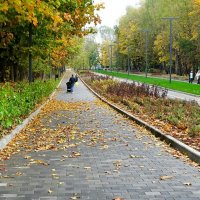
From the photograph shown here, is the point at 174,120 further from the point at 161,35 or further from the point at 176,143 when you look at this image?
the point at 161,35

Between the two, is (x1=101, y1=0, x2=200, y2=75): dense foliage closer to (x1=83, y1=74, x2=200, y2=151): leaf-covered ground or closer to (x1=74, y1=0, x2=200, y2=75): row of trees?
(x1=74, y1=0, x2=200, y2=75): row of trees

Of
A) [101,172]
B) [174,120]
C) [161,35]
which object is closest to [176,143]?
[101,172]

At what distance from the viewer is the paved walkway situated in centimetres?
605

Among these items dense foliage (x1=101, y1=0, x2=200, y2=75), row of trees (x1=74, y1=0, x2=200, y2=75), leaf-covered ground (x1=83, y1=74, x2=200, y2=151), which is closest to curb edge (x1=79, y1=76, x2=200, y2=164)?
leaf-covered ground (x1=83, y1=74, x2=200, y2=151)

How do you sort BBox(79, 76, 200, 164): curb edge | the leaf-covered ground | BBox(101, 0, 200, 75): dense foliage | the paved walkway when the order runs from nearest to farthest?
1. the paved walkway
2. BBox(79, 76, 200, 164): curb edge
3. the leaf-covered ground
4. BBox(101, 0, 200, 75): dense foliage

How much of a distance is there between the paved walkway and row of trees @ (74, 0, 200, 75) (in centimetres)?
3945

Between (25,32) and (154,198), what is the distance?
20004 millimetres

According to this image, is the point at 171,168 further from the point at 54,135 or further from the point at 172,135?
the point at 54,135

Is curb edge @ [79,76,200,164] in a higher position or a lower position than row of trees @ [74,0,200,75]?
lower

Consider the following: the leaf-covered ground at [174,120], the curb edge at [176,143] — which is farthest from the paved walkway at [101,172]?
the leaf-covered ground at [174,120]

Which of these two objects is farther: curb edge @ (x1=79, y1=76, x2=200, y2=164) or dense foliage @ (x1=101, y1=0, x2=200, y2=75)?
dense foliage @ (x1=101, y1=0, x2=200, y2=75)

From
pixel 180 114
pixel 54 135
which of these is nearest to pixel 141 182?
pixel 54 135

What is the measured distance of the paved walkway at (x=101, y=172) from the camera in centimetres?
605

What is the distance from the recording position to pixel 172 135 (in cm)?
1078
